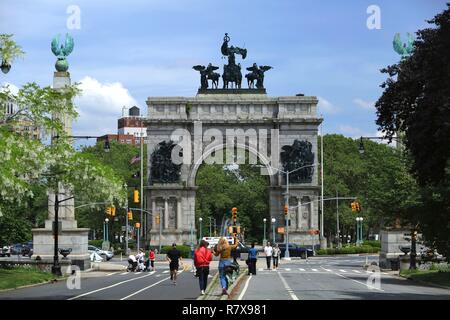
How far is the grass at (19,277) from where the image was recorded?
128 feet

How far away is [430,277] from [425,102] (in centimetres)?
1360

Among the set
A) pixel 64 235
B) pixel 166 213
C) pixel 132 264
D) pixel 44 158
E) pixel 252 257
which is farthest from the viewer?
pixel 166 213

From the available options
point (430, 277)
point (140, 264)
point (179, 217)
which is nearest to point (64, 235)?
point (140, 264)

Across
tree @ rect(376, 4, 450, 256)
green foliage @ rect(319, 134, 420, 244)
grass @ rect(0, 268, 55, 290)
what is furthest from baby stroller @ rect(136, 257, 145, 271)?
green foliage @ rect(319, 134, 420, 244)

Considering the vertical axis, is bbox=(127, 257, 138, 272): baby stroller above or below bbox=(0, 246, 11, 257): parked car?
below

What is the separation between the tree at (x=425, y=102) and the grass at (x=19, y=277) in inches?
637

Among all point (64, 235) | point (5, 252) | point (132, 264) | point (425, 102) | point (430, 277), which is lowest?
point (430, 277)

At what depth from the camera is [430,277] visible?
144 feet

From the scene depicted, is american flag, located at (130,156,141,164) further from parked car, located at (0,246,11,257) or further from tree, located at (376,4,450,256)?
tree, located at (376,4,450,256)

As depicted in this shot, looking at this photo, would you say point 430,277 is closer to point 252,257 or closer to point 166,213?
point 252,257

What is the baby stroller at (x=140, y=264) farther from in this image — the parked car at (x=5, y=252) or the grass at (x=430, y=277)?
the parked car at (x=5, y=252)

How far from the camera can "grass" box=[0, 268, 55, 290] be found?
3909 cm

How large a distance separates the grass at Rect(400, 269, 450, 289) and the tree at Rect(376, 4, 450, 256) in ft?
14.0

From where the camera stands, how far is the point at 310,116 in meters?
103
